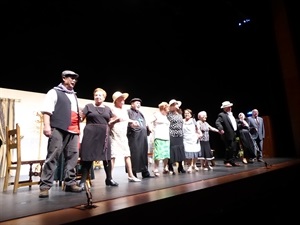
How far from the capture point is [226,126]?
4988mm

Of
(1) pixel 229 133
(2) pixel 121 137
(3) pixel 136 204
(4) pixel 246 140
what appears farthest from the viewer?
(4) pixel 246 140

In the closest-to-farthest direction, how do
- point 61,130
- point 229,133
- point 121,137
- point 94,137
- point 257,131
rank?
point 61,130 < point 94,137 < point 121,137 < point 229,133 < point 257,131

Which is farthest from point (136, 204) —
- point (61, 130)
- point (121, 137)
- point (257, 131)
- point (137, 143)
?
point (257, 131)

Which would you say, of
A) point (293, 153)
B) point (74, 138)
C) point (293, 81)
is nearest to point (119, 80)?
point (74, 138)

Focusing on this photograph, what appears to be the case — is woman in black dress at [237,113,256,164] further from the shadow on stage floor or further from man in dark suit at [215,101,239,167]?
the shadow on stage floor

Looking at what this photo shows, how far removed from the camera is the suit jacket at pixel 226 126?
4.96 metres

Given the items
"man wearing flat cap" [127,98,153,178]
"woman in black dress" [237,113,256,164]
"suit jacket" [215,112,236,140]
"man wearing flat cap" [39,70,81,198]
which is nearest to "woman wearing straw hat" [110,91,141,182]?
"man wearing flat cap" [127,98,153,178]

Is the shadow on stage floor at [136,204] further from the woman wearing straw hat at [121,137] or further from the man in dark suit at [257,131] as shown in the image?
the man in dark suit at [257,131]

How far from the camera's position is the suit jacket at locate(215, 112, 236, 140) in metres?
4.96

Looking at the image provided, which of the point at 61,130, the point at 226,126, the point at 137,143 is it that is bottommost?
the point at 137,143

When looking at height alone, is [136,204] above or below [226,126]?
below

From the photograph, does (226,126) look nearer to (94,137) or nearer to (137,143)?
(137,143)

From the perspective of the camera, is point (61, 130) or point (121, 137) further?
point (121, 137)

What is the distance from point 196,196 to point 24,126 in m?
5.23
